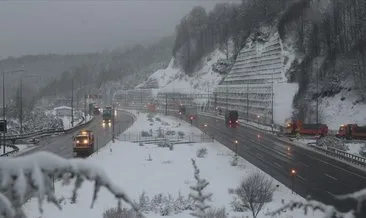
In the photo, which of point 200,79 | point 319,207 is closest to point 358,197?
point 319,207

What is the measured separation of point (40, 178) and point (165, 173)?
128 ft

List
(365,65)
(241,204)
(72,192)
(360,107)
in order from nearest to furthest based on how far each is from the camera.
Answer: (72,192) → (241,204) → (360,107) → (365,65)

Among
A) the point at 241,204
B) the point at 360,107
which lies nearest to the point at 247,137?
the point at 360,107

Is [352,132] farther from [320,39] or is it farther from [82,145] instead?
[320,39]

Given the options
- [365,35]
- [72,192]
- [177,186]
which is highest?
[365,35]

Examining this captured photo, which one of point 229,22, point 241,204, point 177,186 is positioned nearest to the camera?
point 241,204

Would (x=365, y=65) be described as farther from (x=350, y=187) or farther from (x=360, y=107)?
(x=350, y=187)

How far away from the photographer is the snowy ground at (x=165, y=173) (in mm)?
25703

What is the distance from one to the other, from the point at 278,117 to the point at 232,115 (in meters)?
8.40

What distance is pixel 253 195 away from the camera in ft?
92.6

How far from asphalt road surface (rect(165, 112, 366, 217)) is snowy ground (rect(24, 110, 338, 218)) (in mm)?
1390

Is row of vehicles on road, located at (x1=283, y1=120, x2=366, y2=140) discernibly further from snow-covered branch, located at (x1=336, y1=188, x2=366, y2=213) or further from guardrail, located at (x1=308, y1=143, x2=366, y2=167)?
snow-covered branch, located at (x1=336, y1=188, x2=366, y2=213)

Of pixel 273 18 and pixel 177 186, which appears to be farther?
Result: pixel 273 18

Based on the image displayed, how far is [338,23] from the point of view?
10294 cm
